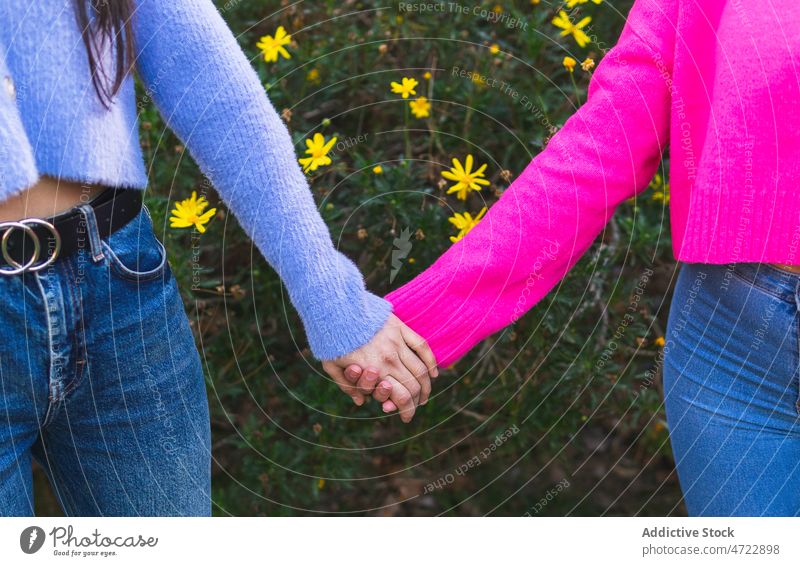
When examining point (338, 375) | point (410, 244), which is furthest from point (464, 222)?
point (338, 375)

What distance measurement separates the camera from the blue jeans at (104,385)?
929 mm

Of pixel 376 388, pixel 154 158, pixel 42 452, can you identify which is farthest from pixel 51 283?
pixel 154 158

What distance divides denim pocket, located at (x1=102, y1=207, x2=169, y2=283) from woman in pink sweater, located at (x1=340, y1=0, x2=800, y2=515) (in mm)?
305

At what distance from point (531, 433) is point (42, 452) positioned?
99 cm

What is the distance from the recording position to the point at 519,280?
4.17 ft

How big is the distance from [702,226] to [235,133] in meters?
0.54

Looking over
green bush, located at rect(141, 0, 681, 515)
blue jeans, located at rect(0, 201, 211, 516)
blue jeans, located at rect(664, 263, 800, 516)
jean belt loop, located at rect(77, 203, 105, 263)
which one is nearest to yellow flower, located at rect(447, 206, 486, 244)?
green bush, located at rect(141, 0, 681, 515)

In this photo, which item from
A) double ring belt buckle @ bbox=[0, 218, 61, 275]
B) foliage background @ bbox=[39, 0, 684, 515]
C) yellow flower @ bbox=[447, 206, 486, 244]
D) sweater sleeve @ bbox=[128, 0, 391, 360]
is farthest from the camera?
foliage background @ bbox=[39, 0, 684, 515]

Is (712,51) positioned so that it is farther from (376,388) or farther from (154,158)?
(154,158)

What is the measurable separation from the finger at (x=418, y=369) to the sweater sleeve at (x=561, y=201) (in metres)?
0.04

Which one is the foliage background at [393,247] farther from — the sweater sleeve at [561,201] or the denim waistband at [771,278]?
the denim waistband at [771,278]

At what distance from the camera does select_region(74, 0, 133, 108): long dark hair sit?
938 mm

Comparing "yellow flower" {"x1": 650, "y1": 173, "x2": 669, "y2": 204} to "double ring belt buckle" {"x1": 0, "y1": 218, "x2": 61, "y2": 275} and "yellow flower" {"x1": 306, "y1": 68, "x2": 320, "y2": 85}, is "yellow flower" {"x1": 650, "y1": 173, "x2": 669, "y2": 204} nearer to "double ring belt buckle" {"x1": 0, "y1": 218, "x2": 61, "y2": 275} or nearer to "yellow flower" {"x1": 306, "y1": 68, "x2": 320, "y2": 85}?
"yellow flower" {"x1": 306, "y1": 68, "x2": 320, "y2": 85}

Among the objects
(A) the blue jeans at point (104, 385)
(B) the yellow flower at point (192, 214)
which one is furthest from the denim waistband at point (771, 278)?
(B) the yellow flower at point (192, 214)
